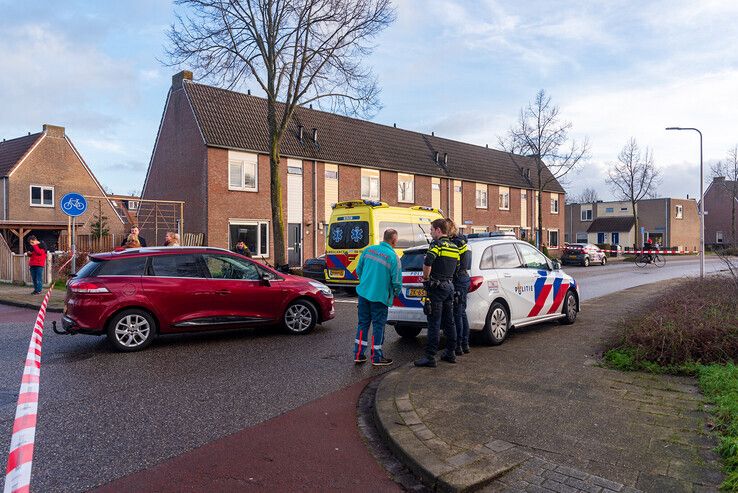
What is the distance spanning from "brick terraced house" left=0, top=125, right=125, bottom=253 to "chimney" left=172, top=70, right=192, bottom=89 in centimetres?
1033

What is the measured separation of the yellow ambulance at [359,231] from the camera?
15.0m

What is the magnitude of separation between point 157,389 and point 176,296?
94.7 inches

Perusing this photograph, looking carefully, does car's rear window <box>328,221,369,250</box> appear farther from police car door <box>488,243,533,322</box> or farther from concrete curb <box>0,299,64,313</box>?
concrete curb <box>0,299,64,313</box>

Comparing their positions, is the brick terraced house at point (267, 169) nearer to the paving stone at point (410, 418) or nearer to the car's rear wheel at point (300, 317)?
the car's rear wheel at point (300, 317)

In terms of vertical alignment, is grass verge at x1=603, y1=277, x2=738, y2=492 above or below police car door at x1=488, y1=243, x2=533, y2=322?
below

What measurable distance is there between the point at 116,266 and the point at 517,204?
116 ft

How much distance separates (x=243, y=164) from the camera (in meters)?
23.8

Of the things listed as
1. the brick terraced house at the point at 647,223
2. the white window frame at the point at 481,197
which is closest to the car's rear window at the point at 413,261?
the white window frame at the point at 481,197

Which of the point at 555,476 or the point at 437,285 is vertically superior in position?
the point at 437,285

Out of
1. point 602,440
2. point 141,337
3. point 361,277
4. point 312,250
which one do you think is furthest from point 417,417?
point 312,250

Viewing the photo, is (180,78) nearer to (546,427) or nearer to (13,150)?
(13,150)

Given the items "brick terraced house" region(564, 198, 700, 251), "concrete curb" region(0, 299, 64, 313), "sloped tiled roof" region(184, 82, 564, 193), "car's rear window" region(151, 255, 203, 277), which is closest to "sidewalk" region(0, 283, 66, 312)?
"concrete curb" region(0, 299, 64, 313)

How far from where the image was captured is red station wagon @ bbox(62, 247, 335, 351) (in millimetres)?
7508

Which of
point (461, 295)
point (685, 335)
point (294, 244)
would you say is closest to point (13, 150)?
point (294, 244)
